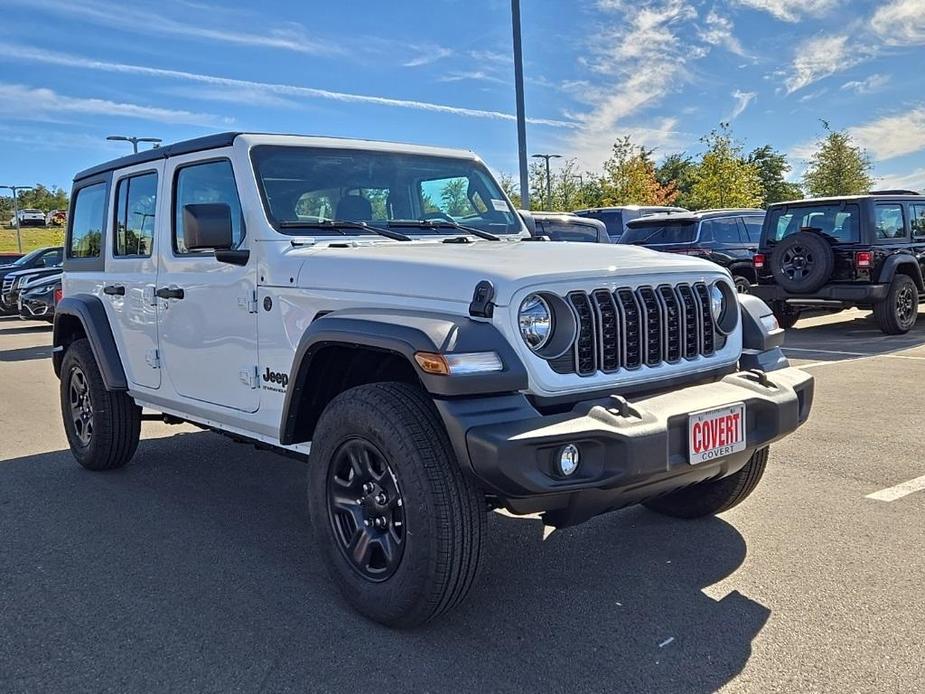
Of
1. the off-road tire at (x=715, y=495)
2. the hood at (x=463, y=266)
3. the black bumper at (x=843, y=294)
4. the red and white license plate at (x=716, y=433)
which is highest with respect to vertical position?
the hood at (x=463, y=266)

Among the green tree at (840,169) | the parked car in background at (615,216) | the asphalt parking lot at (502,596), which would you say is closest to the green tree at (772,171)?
the green tree at (840,169)

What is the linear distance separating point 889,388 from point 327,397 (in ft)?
19.1

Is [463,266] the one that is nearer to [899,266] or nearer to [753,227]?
[899,266]

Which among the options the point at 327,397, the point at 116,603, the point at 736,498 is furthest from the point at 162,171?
the point at 736,498

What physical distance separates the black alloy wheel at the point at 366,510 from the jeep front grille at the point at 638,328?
0.77 meters

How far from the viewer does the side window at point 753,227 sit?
1420 centimetres

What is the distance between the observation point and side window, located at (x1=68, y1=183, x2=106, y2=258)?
17.9ft

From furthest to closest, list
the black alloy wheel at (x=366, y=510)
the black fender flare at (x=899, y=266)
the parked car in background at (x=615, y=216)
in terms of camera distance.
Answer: the parked car in background at (x=615, y=216)
the black fender flare at (x=899, y=266)
the black alloy wheel at (x=366, y=510)

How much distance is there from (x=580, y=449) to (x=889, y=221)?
10228 mm

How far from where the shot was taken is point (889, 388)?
7449mm

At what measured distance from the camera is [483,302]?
2930 mm

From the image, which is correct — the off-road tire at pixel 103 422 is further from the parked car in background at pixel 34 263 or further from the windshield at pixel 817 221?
the parked car in background at pixel 34 263

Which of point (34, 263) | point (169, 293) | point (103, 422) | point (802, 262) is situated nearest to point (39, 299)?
point (34, 263)

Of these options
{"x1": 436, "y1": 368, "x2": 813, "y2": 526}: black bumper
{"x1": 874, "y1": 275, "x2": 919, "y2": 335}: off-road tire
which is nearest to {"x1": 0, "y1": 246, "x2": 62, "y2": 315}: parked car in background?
{"x1": 874, "y1": 275, "x2": 919, "y2": 335}: off-road tire
